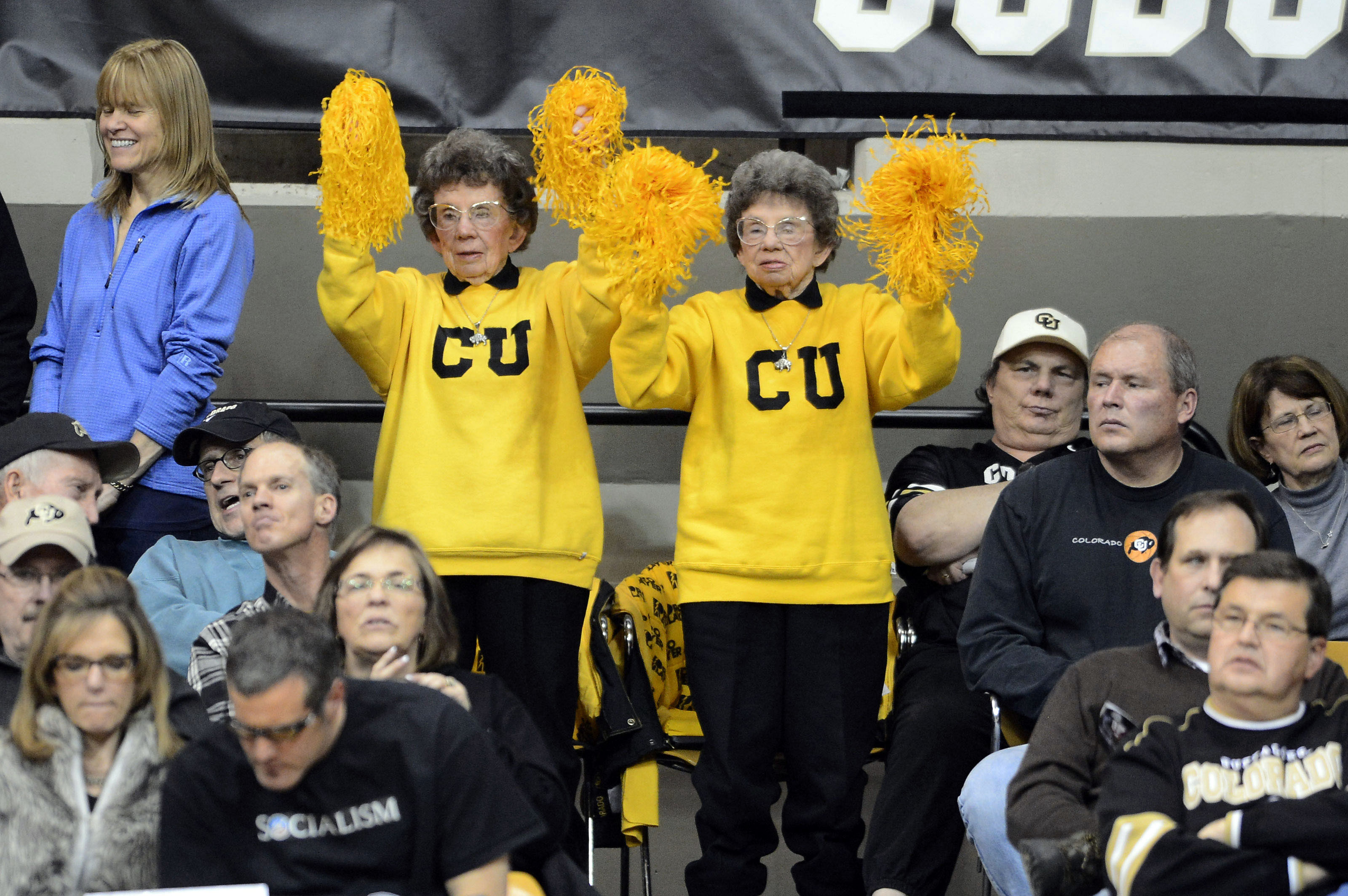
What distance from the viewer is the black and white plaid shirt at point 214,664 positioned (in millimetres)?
2391

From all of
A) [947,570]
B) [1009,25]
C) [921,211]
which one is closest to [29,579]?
[921,211]

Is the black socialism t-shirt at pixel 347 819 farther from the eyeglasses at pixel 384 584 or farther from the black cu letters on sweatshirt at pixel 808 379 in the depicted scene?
the black cu letters on sweatshirt at pixel 808 379

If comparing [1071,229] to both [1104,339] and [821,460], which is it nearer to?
[1104,339]

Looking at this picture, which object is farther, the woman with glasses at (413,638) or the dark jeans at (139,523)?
the dark jeans at (139,523)

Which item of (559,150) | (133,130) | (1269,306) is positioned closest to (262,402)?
(133,130)

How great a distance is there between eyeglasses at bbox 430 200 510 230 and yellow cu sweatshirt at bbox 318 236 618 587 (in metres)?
0.11

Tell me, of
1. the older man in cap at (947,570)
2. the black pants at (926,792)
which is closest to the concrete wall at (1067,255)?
the older man in cap at (947,570)

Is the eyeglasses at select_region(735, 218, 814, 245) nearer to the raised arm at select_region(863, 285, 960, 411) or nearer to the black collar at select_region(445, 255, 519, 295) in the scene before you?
the raised arm at select_region(863, 285, 960, 411)

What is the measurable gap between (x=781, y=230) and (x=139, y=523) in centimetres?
138

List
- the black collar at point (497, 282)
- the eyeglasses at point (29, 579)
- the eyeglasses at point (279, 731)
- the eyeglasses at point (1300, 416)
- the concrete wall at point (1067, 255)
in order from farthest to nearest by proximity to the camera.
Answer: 1. the concrete wall at point (1067, 255)
2. the eyeglasses at point (1300, 416)
3. the black collar at point (497, 282)
4. the eyeglasses at point (29, 579)
5. the eyeglasses at point (279, 731)

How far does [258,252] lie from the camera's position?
3.69 metres

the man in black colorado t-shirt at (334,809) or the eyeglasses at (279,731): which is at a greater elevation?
the eyeglasses at (279,731)

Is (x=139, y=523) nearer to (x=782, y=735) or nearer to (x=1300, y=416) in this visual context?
(x=782, y=735)

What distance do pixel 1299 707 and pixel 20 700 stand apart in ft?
5.89
